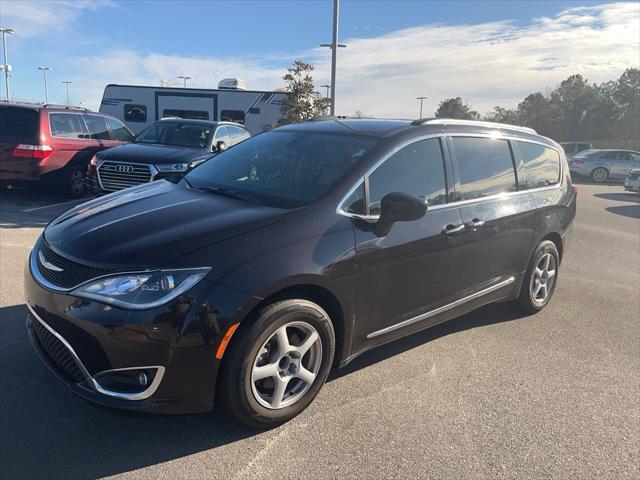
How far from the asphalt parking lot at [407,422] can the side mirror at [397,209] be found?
3.62ft

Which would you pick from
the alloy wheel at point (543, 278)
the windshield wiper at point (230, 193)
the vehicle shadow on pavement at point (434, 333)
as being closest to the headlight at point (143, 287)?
the windshield wiper at point (230, 193)

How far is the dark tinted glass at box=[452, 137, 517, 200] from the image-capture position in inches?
155

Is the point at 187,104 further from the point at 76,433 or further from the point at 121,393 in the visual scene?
the point at 121,393

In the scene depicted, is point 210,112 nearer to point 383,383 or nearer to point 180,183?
point 180,183

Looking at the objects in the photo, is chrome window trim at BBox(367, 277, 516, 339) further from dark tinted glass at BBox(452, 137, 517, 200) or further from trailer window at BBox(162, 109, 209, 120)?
trailer window at BBox(162, 109, 209, 120)

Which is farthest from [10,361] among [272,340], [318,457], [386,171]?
[386,171]

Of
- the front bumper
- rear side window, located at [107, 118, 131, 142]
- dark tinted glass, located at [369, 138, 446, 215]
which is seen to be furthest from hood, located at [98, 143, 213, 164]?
the front bumper

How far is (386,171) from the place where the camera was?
3422 mm

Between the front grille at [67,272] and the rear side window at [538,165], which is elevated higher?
the rear side window at [538,165]

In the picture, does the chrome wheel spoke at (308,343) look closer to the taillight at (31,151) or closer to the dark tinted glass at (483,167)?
the dark tinted glass at (483,167)

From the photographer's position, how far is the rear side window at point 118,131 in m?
11.1

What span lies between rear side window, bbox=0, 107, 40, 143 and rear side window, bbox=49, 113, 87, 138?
0.31 m

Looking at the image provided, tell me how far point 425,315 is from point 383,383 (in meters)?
0.58

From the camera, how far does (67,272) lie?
2680 millimetres
